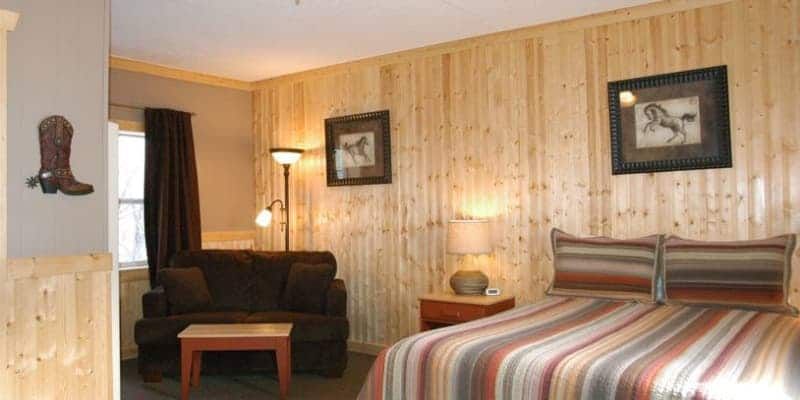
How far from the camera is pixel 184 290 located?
4.69 m

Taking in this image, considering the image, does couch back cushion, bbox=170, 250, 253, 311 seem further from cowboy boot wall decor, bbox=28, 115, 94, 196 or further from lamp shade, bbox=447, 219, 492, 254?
cowboy boot wall decor, bbox=28, 115, 94, 196

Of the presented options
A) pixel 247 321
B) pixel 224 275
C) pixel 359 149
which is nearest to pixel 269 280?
pixel 224 275

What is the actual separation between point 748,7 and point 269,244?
434cm

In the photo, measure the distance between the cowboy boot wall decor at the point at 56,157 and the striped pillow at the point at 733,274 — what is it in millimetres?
3043

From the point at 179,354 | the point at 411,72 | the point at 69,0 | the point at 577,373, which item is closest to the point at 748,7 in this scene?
the point at 411,72

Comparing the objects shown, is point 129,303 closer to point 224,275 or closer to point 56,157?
point 224,275

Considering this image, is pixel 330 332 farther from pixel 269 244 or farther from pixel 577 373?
pixel 577 373

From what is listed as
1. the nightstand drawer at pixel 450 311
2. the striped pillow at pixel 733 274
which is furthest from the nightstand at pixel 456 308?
the striped pillow at pixel 733 274

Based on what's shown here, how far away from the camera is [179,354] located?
4.41 metres

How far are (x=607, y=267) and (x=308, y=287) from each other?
7.18 feet

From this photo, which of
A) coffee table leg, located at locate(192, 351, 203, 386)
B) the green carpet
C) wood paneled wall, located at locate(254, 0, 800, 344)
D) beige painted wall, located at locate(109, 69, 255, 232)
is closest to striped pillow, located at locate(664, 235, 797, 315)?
wood paneled wall, located at locate(254, 0, 800, 344)

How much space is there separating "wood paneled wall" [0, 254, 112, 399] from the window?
255cm

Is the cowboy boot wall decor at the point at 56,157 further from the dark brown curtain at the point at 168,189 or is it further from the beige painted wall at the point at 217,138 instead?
the beige painted wall at the point at 217,138

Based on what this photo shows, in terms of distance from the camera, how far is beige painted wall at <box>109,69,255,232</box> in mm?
5488
